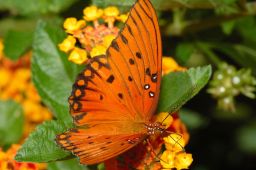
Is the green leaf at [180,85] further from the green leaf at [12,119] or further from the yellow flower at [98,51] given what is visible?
the green leaf at [12,119]

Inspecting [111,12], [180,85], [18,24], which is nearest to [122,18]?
[111,12]

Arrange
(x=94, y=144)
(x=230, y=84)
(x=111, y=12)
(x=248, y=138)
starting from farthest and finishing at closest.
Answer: (x=248, y=138) < (x=230, y=84) < (x=111, y=12) < (x=94, y=144)

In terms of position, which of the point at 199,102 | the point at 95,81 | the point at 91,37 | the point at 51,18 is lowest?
the point at 199,102

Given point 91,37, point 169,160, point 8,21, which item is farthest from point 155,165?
point 8,21

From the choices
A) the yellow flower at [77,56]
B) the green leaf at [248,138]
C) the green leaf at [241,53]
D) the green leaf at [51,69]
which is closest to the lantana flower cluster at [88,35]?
the yellow flower at [77,56]

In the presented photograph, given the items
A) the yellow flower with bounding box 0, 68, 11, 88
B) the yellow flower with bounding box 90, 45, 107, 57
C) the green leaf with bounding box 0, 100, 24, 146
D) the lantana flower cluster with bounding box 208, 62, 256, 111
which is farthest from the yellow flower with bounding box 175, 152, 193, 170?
the yellow flower with bounding box 0, 68, 11, 88

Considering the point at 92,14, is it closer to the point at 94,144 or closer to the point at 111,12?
the point at 111,12

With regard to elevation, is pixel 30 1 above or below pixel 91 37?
above

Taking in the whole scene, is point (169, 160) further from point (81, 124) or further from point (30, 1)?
point (30, 1)
